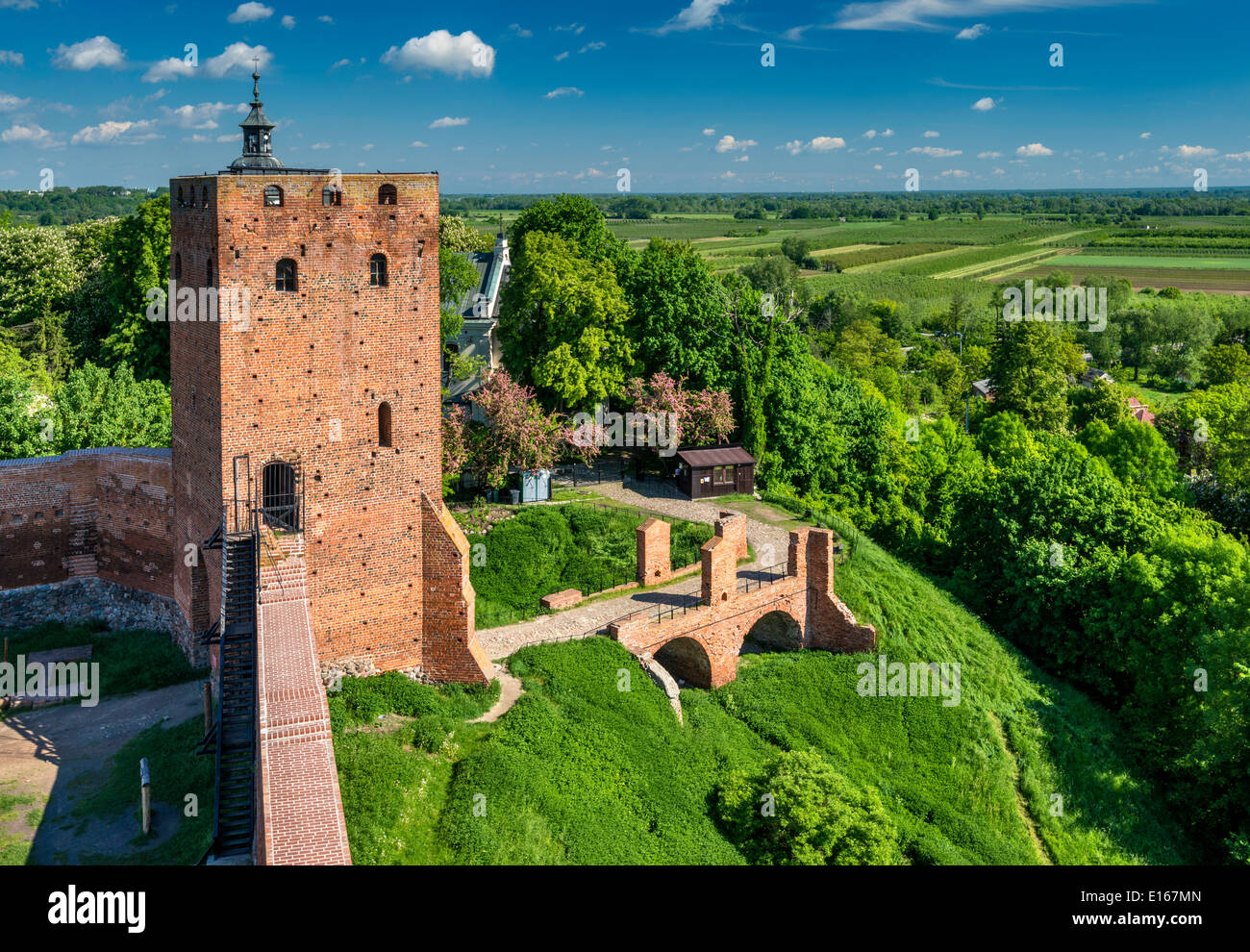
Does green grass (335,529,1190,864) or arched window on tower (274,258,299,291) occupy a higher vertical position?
arched window on tower (274,258,299,291)

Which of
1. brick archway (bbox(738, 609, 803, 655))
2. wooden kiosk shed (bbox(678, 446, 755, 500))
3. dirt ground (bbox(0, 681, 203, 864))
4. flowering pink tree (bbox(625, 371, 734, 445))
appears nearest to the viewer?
dirt ground (bbox(0, 681, 203, 864))

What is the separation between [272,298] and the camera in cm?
2077

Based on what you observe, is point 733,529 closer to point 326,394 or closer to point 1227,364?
point 326,394

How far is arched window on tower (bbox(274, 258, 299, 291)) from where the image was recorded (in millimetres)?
20828

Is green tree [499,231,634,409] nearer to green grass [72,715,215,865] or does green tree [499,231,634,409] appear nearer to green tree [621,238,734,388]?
green tree [621,238,734,388]

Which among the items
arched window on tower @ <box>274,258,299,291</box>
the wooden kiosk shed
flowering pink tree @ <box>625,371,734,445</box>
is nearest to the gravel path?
the wooden kiosk shed

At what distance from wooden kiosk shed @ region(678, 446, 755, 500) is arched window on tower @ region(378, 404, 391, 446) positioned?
17.7m

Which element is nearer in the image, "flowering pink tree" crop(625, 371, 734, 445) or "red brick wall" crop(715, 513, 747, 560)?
"red brick wall" crop(715, 513, 747, 560)

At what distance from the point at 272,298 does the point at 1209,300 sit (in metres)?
107

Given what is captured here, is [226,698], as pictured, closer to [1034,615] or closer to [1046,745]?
[1046,745]

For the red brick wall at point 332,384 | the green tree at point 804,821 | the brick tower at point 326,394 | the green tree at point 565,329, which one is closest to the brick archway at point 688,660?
the green tree at point 804,821

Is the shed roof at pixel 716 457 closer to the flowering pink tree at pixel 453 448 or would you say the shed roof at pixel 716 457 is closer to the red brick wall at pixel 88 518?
the flowering pink tree at pixel 453 448

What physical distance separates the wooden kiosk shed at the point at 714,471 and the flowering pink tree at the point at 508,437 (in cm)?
459
